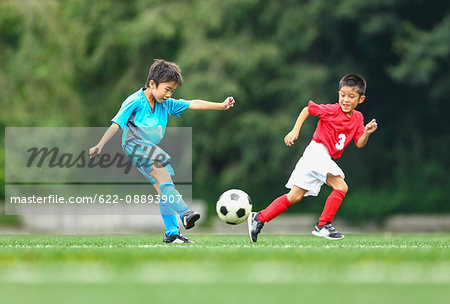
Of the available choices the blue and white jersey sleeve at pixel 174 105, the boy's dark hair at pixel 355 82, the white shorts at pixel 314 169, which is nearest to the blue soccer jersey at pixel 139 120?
the blue and white jersey sleeve at pixel 174 105

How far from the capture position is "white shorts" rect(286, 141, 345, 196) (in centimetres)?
775

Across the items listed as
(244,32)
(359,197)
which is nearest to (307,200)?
(359,197)

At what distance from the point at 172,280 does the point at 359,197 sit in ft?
66.2

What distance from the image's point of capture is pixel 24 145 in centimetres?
2361

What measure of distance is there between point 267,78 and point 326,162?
52.4ft

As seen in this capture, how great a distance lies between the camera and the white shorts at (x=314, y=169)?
775 cm

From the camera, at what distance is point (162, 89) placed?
7.62 m

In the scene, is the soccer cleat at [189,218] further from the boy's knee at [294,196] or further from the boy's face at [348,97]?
the boy's face at [348,97]

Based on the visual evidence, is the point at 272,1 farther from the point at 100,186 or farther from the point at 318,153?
the point at 318,153

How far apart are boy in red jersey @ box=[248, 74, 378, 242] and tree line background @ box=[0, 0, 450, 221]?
13552mm

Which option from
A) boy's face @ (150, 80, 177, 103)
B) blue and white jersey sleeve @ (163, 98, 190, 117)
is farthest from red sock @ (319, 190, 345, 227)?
boy's face @ (150, 80, 177, 103)

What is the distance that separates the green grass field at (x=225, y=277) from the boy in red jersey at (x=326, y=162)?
189 centimetres

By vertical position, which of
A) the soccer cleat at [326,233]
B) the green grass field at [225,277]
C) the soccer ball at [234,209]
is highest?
the green grass field at [225,277]

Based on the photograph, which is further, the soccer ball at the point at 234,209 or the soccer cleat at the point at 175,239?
the soccer ball at the point at 234,209
